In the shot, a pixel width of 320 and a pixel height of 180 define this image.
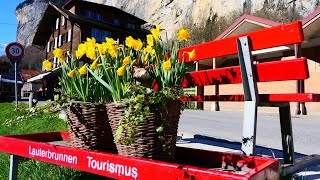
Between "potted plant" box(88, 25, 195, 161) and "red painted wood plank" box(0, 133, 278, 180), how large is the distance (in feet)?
0.65

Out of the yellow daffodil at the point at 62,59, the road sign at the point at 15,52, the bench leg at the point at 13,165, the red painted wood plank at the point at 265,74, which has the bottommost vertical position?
the bench leg at the point at 13,165

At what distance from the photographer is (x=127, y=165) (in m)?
1.69

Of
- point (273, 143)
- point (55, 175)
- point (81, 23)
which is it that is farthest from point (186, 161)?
point (81, 23)

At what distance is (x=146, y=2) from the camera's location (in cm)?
5903

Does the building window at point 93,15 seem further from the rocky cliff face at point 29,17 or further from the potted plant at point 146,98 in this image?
the rocky cliff face at point 29,17

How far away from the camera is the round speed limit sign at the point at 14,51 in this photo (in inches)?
359

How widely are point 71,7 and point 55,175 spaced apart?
110 feet

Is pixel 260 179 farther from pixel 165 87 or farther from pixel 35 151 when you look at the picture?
pixel 35 151

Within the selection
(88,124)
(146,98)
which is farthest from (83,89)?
(146,98)

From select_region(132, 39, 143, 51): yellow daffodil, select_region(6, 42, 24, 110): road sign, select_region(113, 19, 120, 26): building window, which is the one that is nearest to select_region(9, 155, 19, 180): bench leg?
select_region(132, 39, 143, 51): yellow daffodil

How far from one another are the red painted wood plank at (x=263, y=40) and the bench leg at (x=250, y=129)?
0.42 meters

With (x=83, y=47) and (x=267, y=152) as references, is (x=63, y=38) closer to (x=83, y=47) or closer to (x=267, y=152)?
(x=267, y=152)

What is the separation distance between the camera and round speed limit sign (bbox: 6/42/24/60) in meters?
9.12

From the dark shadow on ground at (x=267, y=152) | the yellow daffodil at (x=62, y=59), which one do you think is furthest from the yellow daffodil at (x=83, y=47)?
the dark shadow on ground at (x=267, y=152)
